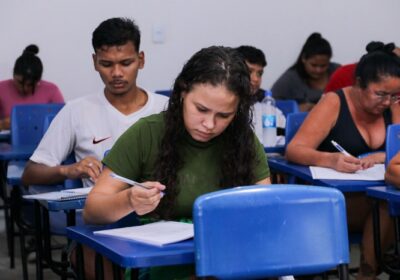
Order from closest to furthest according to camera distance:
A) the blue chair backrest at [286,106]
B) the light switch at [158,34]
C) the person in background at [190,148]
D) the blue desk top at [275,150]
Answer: the person in background at [190,148], the blue desk top at [275,150], the blue chair backrest at [286,106], the light switch at [158,34]

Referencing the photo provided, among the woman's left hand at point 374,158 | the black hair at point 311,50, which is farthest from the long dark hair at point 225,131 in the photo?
the black hair at point 311,50

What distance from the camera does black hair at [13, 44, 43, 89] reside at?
19.7 ft

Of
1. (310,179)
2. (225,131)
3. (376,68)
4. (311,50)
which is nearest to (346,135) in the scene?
(376,68)

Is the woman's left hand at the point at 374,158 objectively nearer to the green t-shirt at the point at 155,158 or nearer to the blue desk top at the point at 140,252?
the green t-shirt at the point at 155,158

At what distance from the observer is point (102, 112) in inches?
139

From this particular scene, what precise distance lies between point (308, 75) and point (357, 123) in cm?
287

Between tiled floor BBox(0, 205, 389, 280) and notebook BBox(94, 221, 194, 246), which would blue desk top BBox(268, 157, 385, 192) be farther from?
notebook BBox(94, 221, 194, 246)

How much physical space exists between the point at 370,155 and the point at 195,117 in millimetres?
1505

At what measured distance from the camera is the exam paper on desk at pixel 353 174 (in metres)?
3.40

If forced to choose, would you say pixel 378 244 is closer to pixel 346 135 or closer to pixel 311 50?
pixel 346 135

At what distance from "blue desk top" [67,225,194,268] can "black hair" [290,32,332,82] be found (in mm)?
4623

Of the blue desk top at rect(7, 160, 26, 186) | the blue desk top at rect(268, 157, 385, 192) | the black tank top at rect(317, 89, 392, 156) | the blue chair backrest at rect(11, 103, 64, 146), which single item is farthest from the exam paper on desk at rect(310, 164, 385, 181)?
the blue chair backrest at rect(11, 103, 64, 146)

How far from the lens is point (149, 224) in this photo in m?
2.43

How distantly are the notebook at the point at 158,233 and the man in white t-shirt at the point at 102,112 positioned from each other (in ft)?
3.77
